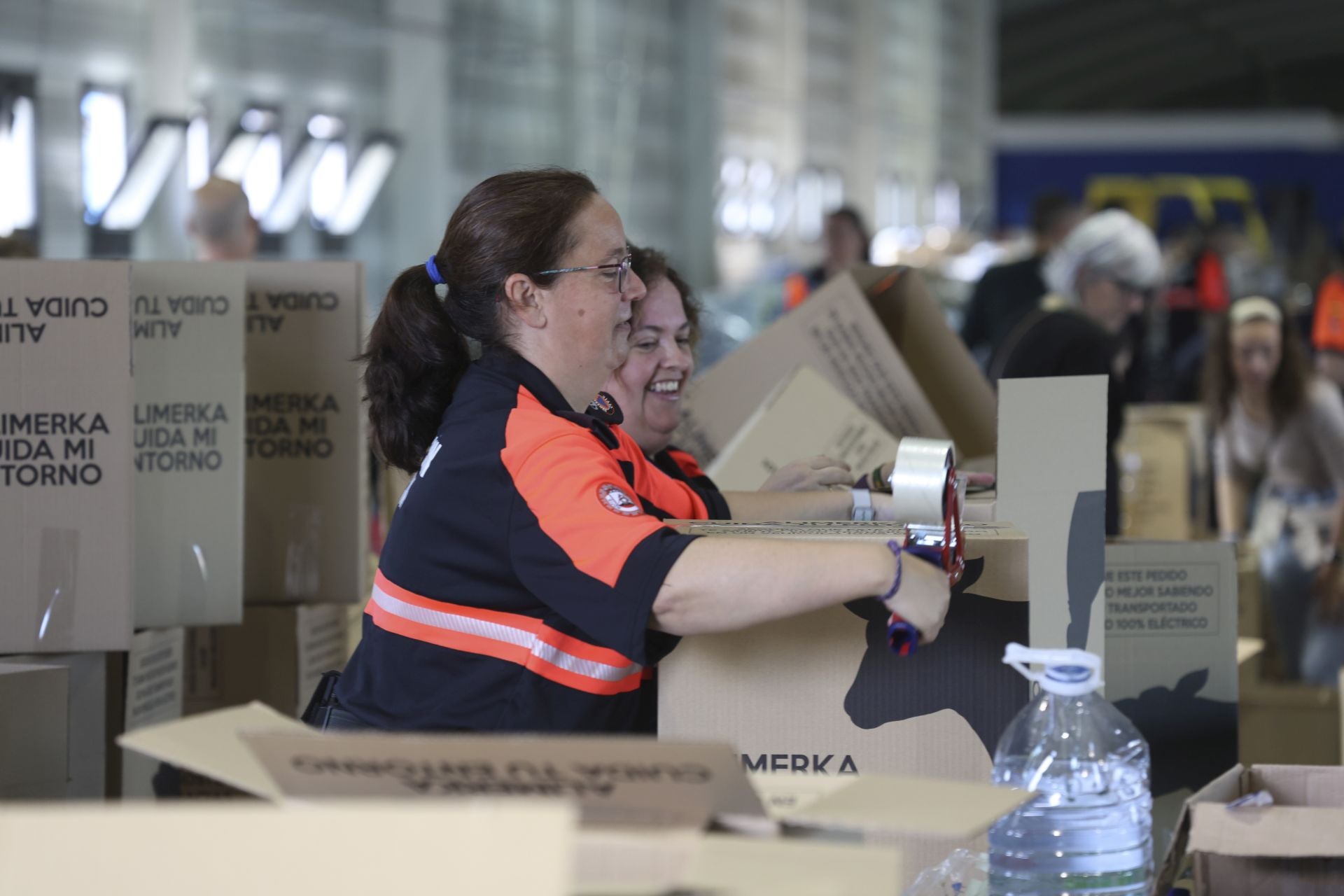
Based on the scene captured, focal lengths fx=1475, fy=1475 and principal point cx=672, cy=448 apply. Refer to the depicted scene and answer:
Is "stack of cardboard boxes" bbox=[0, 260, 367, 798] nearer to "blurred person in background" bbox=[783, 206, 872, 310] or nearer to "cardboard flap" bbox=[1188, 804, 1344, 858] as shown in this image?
"cardboard flap" bbox=[1188, 804, 1344, 858]

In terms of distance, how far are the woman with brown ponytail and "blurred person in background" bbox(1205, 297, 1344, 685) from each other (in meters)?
2.70

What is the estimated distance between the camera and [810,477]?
83.5 inches

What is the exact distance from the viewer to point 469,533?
1.47 meters

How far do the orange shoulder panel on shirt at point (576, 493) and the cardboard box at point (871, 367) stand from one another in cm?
120

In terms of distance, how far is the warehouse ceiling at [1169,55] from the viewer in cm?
2647

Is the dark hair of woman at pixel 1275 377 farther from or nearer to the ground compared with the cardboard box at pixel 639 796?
farther from the ground

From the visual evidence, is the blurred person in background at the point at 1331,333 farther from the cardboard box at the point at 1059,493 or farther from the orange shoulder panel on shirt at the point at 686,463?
the cardboard box at the point at 1059,493

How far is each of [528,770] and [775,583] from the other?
39 cm

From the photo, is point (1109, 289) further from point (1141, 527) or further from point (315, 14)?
point (315, 14)

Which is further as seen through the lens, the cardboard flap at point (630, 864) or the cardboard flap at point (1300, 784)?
the cardboard flap at point (1300, 784)

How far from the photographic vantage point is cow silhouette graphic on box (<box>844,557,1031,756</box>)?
1.48 m

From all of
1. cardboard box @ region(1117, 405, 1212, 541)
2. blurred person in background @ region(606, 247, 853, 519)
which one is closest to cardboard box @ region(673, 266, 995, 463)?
blurred person in background @ region(606, 247, 853, 519)

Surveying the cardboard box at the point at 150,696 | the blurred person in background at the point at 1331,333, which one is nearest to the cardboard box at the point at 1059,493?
the cardboard box at the point at 150,696

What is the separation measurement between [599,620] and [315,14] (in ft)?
23.2
